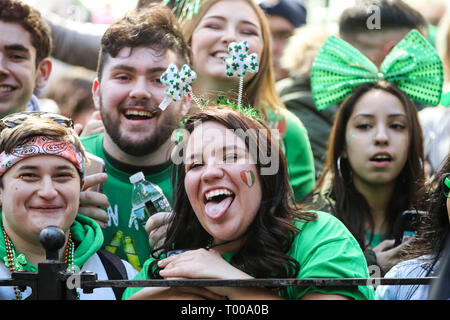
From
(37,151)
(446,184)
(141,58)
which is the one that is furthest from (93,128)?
(446,184)

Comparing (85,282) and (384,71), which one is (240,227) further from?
(384,71)

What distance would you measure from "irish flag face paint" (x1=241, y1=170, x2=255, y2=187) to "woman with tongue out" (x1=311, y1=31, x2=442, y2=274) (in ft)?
2.62

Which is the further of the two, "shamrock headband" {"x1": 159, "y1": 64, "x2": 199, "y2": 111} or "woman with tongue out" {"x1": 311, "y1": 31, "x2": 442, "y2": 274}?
"woman with tongue out" {"x1": 311, "y1": 31, "x2": 442, "y2": 274}

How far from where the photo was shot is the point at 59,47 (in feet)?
13.3

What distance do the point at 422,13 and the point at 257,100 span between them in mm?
1274

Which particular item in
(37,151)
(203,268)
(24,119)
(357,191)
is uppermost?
(24,119)

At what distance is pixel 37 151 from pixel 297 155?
120 centimetres

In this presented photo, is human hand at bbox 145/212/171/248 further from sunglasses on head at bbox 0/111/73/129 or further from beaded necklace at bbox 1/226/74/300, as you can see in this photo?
sunglasses on head at bbox 0/111/73/129

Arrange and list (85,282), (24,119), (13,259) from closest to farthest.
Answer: (85,282), (13,259), (24,119)

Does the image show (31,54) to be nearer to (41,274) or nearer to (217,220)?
(217,220)

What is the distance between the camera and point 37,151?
9.60 feet

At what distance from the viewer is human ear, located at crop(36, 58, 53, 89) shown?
11.9ft

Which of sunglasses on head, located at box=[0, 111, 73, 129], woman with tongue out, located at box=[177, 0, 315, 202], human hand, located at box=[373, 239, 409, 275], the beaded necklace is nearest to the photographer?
the beaded necklace

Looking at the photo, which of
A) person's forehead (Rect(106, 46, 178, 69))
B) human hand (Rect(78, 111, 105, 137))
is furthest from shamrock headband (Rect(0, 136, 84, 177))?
human hand (Rect(78, 111, 105, 137))
